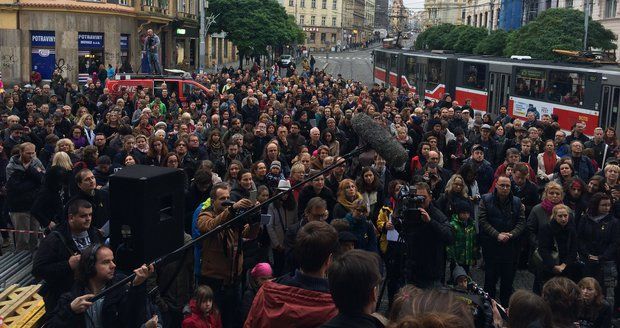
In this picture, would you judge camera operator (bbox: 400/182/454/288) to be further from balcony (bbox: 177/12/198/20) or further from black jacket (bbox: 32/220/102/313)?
balcony (bbox: 177/12/198/20)

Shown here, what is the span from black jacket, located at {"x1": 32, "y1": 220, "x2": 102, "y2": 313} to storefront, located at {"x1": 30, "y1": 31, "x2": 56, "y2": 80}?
108 ft

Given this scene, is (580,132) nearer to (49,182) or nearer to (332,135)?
(332,135)

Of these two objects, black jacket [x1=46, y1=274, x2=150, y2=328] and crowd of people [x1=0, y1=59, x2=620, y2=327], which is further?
black jacket [x1=46, y1=274, x2=150, y2=328]

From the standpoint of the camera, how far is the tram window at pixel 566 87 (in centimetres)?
2097

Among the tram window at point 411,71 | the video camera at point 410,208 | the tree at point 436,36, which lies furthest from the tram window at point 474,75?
the tree at point 436,36

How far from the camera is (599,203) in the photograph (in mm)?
7887

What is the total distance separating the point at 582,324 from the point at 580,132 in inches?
335

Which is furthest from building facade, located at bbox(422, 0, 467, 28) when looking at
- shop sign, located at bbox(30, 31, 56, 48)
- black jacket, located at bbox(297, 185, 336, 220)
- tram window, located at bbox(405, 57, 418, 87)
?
black jacket, located at bbox(297, 185, 336, 220)

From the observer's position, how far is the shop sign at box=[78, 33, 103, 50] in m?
37.2

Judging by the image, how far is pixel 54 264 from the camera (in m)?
5.70

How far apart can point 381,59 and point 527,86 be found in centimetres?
2347

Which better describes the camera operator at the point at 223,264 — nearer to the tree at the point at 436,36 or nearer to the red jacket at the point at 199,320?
the red jacket at the point at 199,320

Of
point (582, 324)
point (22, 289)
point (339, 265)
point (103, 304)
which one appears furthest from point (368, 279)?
point (22, 289)

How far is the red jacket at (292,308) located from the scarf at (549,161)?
8.29 metres
